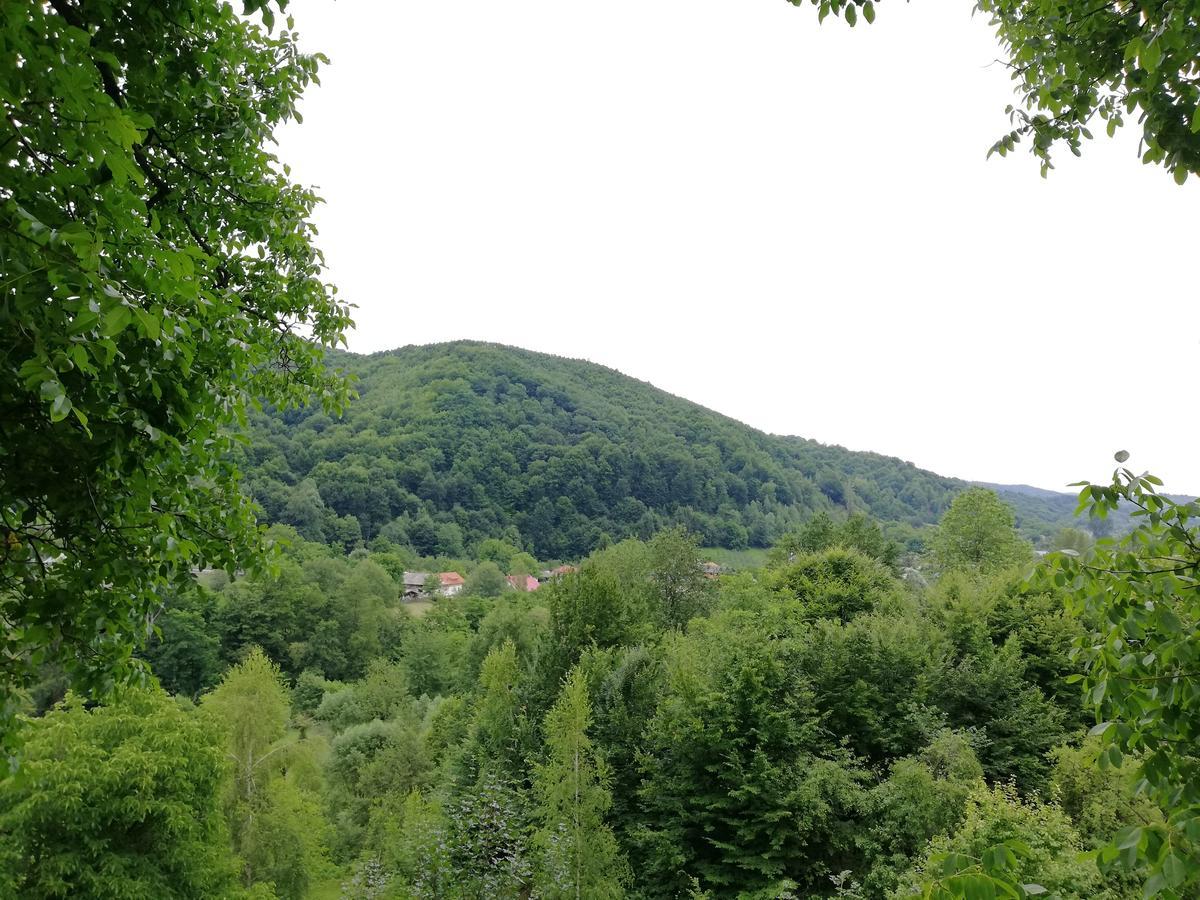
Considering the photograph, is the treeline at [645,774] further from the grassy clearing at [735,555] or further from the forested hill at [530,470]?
the forested hill at [530,470]

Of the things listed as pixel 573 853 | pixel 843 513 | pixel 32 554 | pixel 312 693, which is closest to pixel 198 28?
pixel 32 554

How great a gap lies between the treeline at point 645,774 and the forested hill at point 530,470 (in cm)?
7675

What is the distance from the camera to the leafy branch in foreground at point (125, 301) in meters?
2.04

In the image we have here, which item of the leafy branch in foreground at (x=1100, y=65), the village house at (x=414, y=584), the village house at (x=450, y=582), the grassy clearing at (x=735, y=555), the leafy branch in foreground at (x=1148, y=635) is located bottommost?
the village house at (x=414, y=584)

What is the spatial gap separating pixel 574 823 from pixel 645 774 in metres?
4.74

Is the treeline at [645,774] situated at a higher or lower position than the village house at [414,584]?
higher

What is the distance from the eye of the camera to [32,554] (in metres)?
3.20

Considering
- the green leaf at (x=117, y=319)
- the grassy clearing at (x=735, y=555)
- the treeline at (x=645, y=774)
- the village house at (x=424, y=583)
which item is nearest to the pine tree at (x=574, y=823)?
the treeline at (x=645, y=774)

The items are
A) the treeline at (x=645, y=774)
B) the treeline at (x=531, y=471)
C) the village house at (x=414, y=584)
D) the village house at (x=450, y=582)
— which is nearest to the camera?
the treeline at (x=645, y=774)

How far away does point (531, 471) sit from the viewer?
389ft

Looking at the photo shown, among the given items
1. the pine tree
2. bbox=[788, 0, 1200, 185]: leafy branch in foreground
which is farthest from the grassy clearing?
bbox=[788, 0, 1200, 185]: leafy branch in foreground

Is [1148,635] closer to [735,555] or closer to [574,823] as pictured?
[574,823]

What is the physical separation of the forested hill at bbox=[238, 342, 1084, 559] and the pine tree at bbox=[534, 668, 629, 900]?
272 ft

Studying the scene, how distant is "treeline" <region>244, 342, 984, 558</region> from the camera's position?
10131 centimetres
